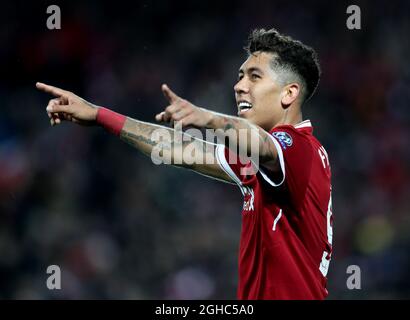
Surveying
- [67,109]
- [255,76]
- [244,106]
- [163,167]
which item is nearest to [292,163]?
[244,106]

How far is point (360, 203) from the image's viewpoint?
26.1 ft

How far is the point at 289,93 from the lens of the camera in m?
3.76

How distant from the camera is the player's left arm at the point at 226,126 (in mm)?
2619

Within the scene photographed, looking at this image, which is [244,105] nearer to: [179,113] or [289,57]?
[289,57]

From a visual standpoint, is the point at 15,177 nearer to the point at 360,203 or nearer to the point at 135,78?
the point at 135,78

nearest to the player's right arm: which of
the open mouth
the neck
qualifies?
the open mouth

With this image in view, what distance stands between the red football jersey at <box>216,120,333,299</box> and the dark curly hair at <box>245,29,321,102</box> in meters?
0.56

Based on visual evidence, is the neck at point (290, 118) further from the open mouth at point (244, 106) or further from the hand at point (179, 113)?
the hand at point (179, 113)

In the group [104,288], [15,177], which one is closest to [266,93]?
[104,288]

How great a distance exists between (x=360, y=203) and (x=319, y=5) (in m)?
2.69

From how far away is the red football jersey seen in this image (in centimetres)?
317

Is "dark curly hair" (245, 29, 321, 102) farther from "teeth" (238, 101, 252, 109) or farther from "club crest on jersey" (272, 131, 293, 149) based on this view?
"club crest on jersey" (272, 131, 293, 149)

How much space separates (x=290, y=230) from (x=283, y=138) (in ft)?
1.61

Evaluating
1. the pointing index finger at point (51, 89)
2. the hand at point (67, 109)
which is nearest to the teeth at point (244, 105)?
the hand at point (67, 109)
